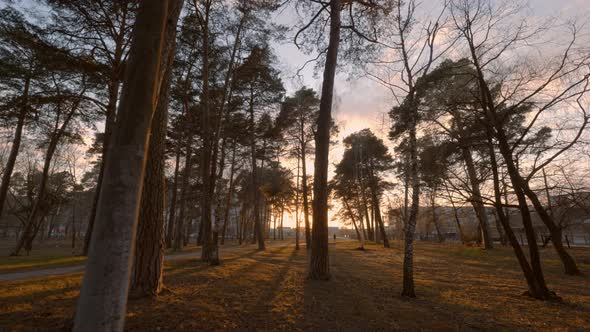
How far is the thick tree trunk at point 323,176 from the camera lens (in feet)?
24.9

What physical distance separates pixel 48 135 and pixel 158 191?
1495 centimetres

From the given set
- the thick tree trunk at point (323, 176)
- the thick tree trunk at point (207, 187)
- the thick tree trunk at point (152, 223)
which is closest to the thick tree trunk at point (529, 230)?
the thick tree trunk at point (323, 176)

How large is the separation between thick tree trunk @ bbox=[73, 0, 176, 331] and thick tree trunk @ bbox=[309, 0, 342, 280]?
20.2 ft

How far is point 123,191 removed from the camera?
179cm

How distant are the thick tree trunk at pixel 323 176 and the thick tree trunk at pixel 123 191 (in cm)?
616

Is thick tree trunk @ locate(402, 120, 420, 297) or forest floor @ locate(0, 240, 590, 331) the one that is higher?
thick tree trunk @ locate(402, 120, 420, 297)

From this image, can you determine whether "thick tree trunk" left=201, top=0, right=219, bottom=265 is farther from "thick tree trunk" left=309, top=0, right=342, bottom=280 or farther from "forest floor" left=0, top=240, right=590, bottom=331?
"thick tree trunk" left=309, top=0, right=342, bottom=280

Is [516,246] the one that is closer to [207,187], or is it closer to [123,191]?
[123,191]

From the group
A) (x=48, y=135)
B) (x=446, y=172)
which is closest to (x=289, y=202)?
(x=48, y=135)

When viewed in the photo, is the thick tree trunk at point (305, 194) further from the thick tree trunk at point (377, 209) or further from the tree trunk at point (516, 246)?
the tree trunk at point (516, 246)

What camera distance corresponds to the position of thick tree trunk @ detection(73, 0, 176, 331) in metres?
1.62

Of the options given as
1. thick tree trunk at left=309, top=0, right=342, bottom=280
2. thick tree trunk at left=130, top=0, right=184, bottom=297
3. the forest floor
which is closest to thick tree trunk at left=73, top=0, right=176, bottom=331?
the forest floor

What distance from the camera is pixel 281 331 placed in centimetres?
404

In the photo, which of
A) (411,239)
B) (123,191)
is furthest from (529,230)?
(123,191)
